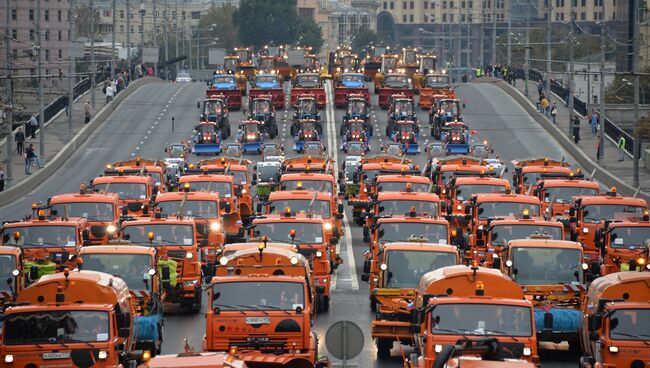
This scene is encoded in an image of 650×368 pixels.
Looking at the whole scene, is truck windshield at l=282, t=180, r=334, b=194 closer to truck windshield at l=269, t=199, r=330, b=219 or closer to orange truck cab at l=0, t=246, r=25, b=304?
truck windshield at l=269, t=199, r=330, b=219

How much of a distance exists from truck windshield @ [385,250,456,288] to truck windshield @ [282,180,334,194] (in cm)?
1664

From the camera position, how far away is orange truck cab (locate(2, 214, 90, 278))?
112 ft

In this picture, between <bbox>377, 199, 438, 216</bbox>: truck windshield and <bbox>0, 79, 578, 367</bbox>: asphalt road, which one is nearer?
<bbox>0, 79, 578, 367</bbox>: asphalt road

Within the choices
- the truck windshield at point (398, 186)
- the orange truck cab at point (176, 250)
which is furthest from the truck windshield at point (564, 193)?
the orange truck cab at point (176, 250)

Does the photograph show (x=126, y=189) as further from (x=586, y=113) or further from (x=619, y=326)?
(x=586, y=113)

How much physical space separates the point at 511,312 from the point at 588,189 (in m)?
21.9

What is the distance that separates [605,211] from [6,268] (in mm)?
15769

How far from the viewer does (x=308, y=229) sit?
35.2m

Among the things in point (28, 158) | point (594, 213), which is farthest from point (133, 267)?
point (28, 158)

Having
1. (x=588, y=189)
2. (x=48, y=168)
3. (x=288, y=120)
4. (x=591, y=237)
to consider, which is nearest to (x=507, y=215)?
(x=591, y=237)

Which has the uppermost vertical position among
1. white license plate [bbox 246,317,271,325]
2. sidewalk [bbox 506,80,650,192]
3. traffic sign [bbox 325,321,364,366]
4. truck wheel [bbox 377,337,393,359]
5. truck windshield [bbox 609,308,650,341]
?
traffic sign [bbox 325,321,364,366]

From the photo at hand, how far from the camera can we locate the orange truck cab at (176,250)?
33.3 meters

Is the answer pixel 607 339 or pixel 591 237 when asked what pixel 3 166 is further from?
pixel 607 339

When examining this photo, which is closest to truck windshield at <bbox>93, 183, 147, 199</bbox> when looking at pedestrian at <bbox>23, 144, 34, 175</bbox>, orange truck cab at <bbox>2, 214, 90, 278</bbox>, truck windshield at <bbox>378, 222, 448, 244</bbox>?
orange truck cab at <bbox>2, 214, 90, 278</bbox>
